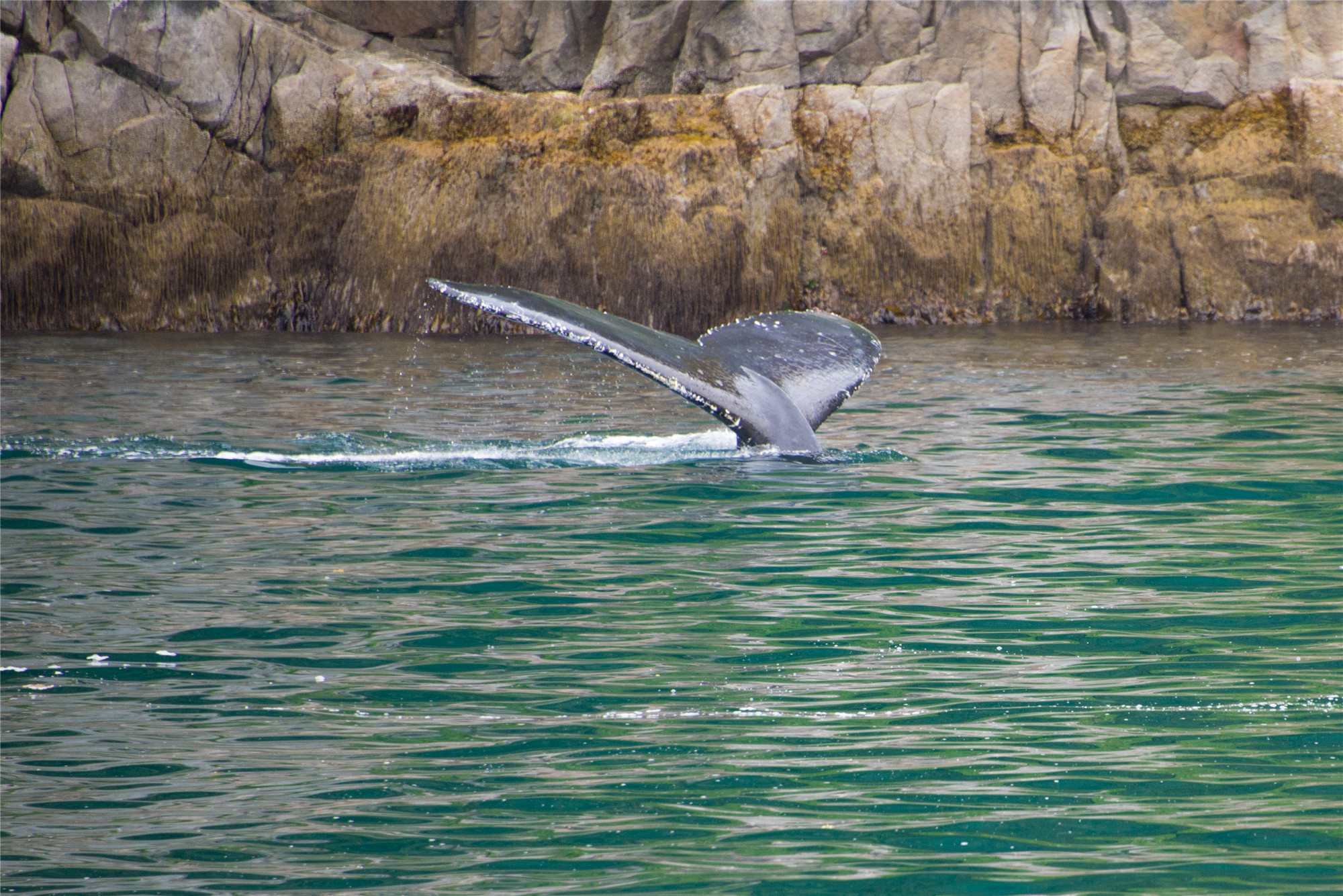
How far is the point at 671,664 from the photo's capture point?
4934 mm

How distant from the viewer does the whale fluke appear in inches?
302

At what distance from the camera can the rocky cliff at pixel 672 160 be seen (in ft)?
77.0

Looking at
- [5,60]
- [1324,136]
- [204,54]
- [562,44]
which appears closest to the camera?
[5,60]

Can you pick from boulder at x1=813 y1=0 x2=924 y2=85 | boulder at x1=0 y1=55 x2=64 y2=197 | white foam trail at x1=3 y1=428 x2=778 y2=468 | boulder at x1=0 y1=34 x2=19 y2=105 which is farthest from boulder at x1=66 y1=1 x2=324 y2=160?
white foam trail at x1=3 y1=428 x2=778 y2=468

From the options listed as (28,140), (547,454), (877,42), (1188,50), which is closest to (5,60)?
(28,140)

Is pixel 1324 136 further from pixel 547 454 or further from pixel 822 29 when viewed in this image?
pixel 547 454

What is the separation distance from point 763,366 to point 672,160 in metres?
15.3

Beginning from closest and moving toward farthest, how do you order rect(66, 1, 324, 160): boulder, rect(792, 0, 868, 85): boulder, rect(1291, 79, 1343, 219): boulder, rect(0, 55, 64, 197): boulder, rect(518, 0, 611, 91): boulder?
rect(0, 55, 64, 197): boulder → rect(66, 1, 324, 160): boulder → rect(1291, 79, 1343, 219): boulder → rect(792, 0, 868, 85): boulder → rect(518, 0, 611, 91): boulder

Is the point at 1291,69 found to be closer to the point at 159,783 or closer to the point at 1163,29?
the point at 1163,29

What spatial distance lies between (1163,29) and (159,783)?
2563cm

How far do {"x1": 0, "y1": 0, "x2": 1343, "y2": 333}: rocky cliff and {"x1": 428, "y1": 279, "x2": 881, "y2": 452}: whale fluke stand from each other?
14.0 metres

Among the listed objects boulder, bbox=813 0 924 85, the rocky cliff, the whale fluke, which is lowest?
the whale fluke

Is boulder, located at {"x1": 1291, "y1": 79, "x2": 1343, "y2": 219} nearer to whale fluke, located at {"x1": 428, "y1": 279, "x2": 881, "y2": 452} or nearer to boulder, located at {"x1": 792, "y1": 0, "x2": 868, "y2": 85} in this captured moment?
boulder, located at {"x1": 792, "y1": 0, "x2": 868, "y2": 85}

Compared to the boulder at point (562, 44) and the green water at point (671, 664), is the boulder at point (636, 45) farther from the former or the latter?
the green water at point (671, 664)
